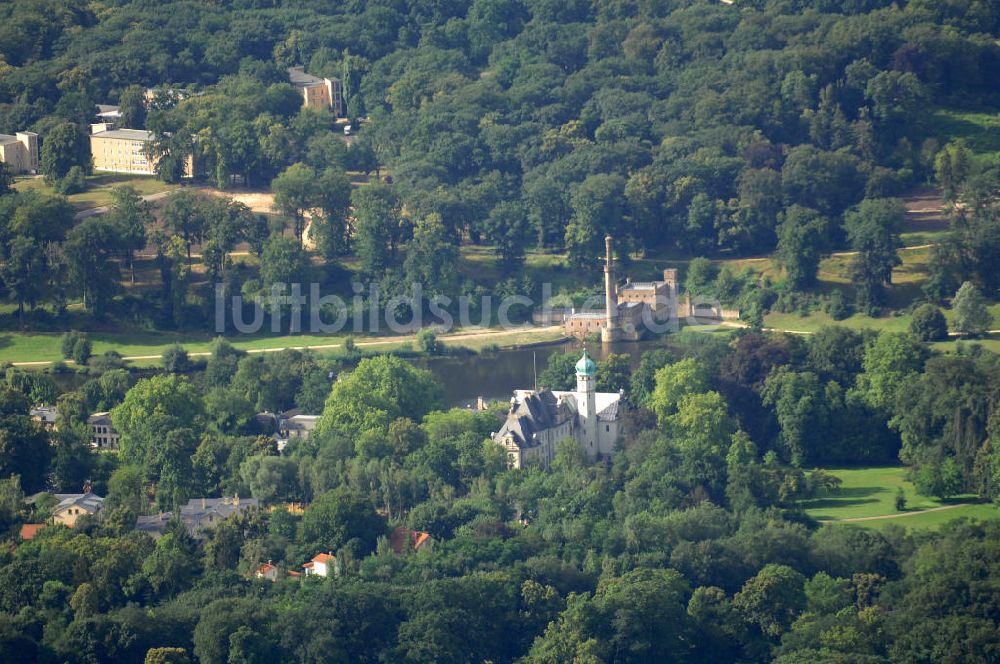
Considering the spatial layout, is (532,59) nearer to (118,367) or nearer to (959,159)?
(959,159)

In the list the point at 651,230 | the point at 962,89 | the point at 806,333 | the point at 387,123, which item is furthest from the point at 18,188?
the point at 962,89

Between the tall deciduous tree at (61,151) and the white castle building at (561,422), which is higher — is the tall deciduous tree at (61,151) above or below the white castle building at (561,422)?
above

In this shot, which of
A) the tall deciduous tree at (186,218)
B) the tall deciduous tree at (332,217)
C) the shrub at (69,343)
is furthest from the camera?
the tall deciduous tree at (332,217)

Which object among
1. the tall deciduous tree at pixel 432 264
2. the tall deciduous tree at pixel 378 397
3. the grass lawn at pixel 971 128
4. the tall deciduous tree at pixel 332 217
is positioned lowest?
the tall deciduous tree at pixel 378 397

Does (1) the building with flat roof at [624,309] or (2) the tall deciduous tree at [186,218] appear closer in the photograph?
(1) the building with flat roof at [624,309]

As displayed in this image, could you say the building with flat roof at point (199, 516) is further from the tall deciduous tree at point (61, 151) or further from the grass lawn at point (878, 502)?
the tall deciduous tree at point (61, 151)

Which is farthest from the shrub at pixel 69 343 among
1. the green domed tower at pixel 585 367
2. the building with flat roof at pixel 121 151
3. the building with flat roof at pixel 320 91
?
the building with flat roof at pixel 320 91

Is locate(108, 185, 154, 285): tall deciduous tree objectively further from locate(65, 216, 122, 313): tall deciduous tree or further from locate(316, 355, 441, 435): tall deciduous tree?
locate(316, 355, 441, 435): tall deciduous tree

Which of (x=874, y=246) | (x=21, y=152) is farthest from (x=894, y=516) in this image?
(x=21, y=152)
